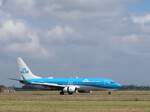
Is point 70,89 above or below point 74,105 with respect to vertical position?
above

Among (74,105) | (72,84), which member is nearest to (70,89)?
(72,84)

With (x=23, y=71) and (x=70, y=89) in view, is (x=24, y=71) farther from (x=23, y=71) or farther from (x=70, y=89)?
(x=70, y=89)

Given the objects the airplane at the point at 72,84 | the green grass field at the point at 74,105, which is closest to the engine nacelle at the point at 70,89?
the airplane at the point at 72,84

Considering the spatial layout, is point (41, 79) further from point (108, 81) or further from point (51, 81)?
point (108, 81)

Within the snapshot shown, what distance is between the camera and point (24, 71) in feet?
421

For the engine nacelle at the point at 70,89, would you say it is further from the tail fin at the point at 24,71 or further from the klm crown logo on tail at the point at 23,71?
the klm crown logo on tail at the point at 23,71

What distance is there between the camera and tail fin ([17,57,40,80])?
127 m

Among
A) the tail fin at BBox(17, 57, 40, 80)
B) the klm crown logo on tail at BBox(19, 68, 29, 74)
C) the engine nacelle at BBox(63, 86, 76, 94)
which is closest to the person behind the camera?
the engine nacelle at BBox(63, 86, 76, 94)

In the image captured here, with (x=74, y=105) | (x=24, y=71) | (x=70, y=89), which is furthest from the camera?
(x=24, y=71)

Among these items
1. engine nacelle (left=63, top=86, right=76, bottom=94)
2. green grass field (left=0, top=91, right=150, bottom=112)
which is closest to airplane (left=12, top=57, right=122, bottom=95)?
engine nacelle (left=63, top=86, right=76, bottom=94)

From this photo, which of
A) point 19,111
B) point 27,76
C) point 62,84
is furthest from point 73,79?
point 19,111

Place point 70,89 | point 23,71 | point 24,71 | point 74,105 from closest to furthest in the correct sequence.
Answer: point 74,105 < point 70,89 < point 24,71 < point 23,71

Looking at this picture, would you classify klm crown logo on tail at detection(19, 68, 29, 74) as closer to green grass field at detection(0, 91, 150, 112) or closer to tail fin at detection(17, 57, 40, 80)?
tail fin at detection(17, 57, 40, 80)

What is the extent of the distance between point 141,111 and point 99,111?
132 inches
